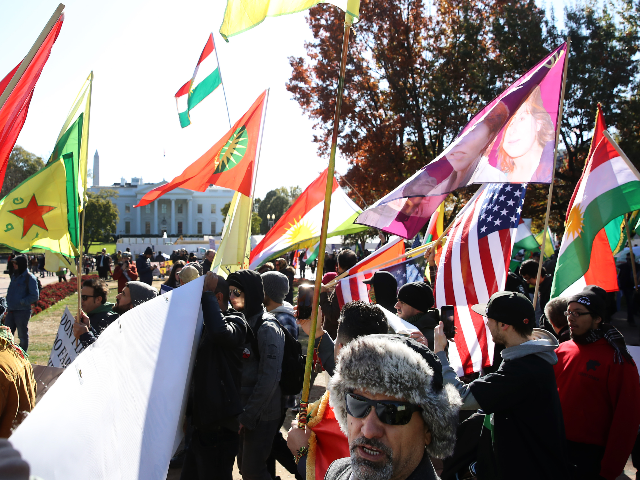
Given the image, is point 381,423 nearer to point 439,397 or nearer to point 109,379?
point 439,397

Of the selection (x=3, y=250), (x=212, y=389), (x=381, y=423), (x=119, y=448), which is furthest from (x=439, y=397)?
(x=3, y=250)

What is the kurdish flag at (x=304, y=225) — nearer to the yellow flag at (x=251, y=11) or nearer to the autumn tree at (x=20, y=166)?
the yellow flag at (x=251, y=11)

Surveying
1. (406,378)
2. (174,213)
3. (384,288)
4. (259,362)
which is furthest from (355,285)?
(174,213)

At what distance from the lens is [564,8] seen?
18.6m

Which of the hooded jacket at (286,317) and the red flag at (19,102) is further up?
the red flag at (19,102)

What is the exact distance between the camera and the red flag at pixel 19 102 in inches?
120

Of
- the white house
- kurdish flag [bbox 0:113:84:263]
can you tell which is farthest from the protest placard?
the white house

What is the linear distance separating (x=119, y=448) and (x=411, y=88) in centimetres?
1887

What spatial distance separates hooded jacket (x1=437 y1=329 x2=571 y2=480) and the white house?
10694cm

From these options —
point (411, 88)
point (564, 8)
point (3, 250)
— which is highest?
point (564, 8)

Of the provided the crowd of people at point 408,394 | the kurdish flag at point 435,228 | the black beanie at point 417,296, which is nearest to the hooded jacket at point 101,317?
the crowd of people at point 408,394

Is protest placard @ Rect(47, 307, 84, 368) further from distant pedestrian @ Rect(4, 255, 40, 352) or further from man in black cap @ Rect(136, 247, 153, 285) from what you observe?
man in black cap @ Rect(136, 247, 153, 285)

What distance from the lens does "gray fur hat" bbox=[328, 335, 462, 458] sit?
5.66 ft

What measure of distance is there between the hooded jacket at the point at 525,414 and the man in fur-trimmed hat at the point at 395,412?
0.91 meters
